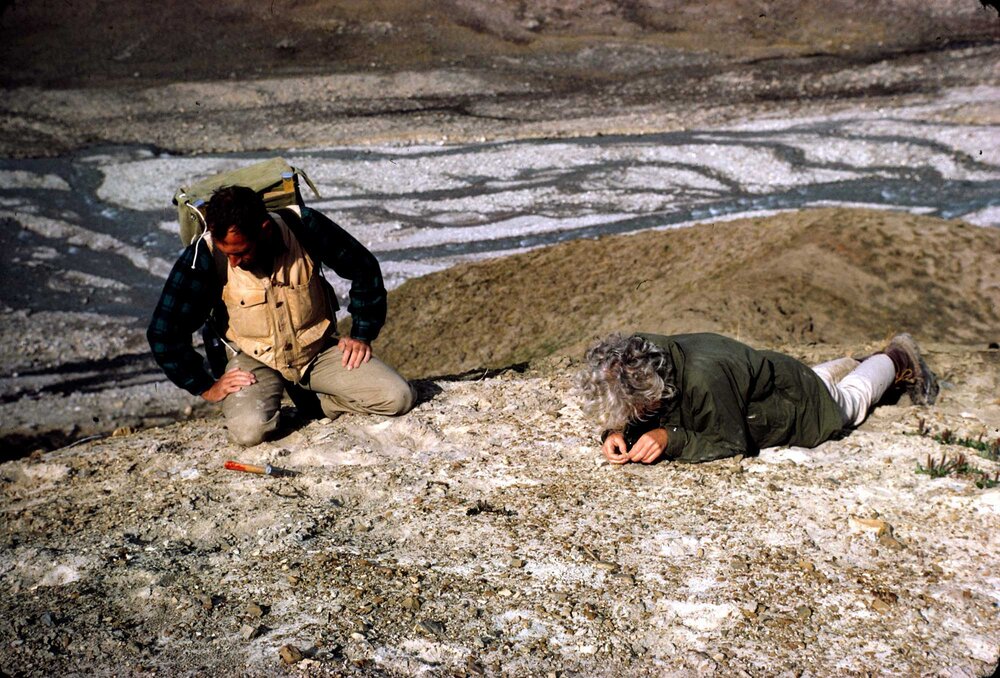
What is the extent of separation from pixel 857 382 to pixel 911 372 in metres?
0.46

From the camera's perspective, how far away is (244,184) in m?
4.52

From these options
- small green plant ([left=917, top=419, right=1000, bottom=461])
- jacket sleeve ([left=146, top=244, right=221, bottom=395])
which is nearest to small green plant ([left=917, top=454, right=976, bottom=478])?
small green plant ([left=917, top=419, right=1000, bottom=461])

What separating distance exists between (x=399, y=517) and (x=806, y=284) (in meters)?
3.75

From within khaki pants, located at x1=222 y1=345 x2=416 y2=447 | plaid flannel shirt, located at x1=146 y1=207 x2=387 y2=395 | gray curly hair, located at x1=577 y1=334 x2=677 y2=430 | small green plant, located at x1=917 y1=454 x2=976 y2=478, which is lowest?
small green plant, located at x1=917 y1=454 x2=976 y2=478

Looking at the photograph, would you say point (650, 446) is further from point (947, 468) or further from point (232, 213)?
point (232, 213)

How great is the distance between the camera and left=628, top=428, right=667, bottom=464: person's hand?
402cm

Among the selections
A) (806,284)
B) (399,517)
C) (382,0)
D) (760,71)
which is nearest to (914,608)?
(399,517)

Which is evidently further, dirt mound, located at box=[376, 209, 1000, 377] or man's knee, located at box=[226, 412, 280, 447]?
dirt mound, located at box=[376, 209, 1000, 377]

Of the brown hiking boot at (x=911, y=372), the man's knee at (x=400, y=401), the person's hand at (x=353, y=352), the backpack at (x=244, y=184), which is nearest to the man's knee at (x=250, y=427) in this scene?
the person's hand at (x=353, y=352)

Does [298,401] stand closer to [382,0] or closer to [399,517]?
[399,517]

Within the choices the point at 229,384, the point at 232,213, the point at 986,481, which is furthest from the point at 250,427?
the point at 986,481

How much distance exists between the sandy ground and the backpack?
1.08 metres

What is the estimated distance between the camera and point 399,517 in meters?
3.99

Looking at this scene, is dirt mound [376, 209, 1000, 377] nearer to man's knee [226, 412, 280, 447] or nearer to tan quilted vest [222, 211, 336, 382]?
tan quilted vest [222, 211, 336, 382]
